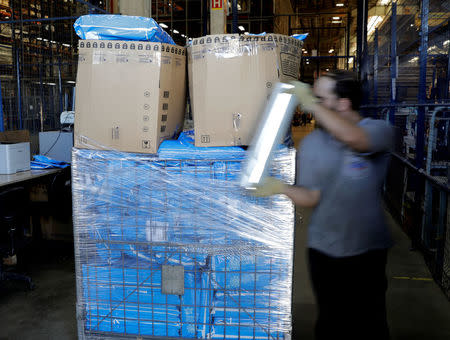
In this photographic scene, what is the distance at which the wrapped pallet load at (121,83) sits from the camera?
8.04 ft

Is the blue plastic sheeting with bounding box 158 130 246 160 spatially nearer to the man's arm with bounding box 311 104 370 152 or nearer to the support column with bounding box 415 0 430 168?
the man's arm with bounding box 311 104 370 152

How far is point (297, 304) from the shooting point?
145 inches

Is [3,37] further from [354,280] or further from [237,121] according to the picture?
[354,280]

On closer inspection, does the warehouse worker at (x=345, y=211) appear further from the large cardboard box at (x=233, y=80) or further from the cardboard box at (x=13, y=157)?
the cardboard box at (x=13, y=157)

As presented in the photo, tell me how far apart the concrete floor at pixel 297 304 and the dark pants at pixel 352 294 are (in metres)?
1.29

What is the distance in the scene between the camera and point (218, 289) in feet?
8.11

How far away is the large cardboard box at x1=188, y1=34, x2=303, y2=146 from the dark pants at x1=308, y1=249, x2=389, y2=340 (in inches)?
35.8

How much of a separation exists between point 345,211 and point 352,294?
37 centimetres

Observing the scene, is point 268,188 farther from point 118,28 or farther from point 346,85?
point 118,28

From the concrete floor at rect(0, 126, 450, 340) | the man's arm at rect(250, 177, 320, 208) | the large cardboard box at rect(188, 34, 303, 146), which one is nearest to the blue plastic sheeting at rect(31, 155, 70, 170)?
the concrete floor at rect(0, 126, 450, 340)

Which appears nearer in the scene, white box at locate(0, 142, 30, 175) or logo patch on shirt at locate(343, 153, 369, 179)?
logo patch on shirt at locate(343, 153, 369, 179)

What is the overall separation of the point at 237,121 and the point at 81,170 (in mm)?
940

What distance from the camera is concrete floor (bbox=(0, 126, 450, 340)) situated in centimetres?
330

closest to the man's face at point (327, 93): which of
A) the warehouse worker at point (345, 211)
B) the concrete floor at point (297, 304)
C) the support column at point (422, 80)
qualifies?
the warehouse worker at point (345, 211)
